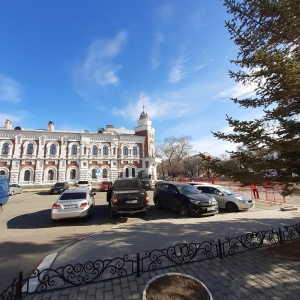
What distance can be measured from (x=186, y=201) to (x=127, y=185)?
10.8 feet

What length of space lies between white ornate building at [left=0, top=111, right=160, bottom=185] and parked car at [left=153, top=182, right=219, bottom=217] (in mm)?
29486

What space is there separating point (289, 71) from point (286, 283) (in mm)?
4188

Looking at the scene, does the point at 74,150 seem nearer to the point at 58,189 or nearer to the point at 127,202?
the point at 58,189

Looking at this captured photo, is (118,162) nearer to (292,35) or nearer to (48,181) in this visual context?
(48,181)

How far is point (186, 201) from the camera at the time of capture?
10.3 meters

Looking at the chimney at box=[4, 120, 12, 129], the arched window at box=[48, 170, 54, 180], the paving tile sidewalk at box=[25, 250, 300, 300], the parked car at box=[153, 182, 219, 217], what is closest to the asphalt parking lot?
the parked car at box=[153, 182, 219, 217]

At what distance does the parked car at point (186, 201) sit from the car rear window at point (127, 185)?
2025 millimetres

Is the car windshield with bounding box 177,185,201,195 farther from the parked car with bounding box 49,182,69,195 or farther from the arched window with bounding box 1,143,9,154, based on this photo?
the arched window with bounding box 1,143,9,154

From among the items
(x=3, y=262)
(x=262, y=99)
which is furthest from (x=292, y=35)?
(x=3, y=262)

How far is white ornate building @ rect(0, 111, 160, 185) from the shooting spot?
3659 centimetres

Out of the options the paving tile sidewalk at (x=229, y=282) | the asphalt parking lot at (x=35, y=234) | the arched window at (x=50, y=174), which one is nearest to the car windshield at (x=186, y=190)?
the asphalt parking lot at (x=35, y=234)

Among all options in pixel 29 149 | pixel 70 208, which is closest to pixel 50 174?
pixel 29 149

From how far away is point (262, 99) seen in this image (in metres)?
6.17

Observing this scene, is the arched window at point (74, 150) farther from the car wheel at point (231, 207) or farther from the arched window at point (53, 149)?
the car wheel at point (231, 207)
